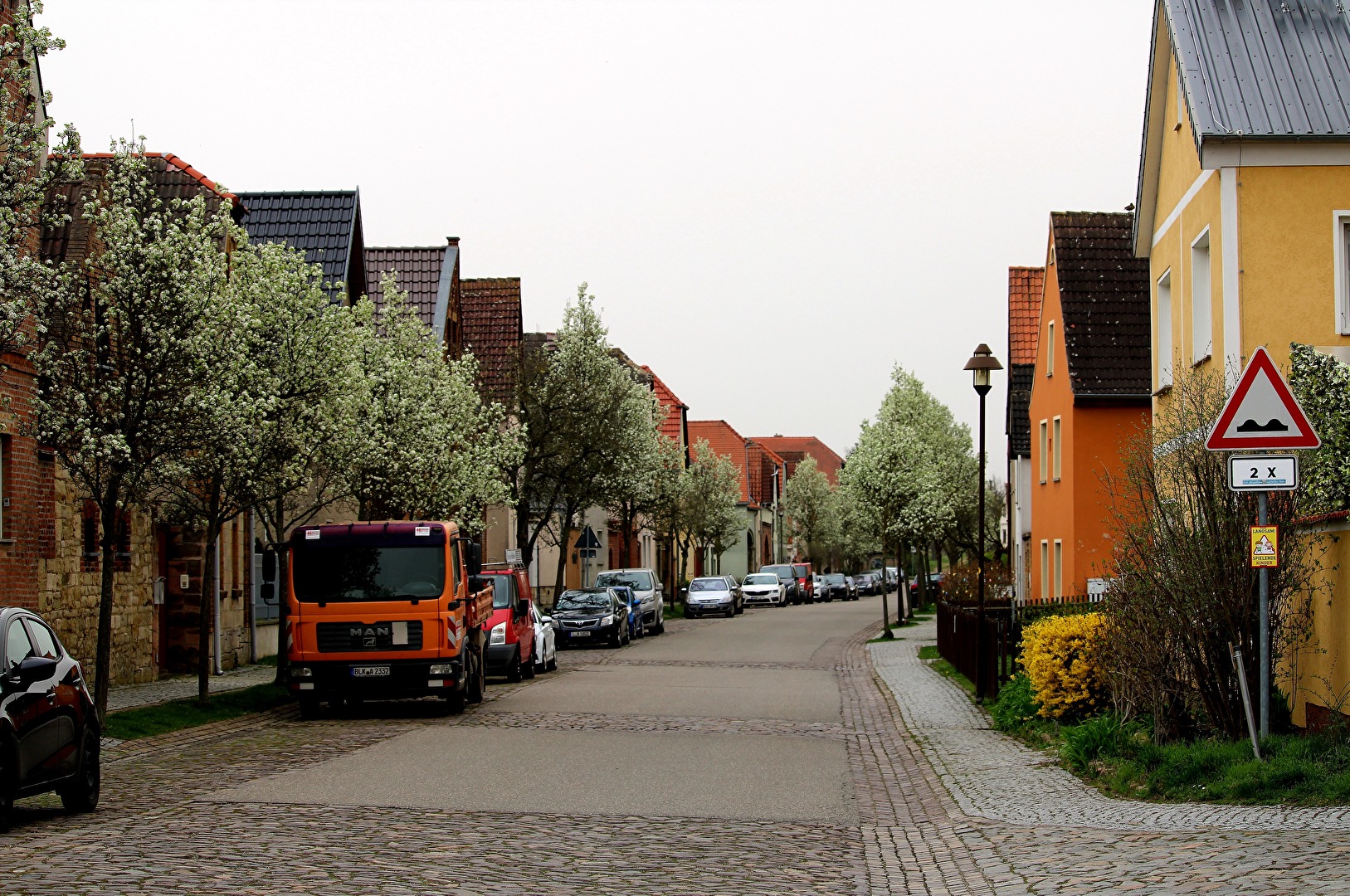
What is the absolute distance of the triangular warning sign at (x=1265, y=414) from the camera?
1091 cm

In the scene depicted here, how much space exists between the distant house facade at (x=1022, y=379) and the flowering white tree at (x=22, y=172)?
3528 centimetres

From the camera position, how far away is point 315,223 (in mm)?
37938

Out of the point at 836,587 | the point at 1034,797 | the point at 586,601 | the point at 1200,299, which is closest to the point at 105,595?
the point at 1034,797

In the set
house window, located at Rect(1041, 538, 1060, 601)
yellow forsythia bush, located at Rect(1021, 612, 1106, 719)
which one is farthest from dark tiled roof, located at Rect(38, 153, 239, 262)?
house window, located at Rect(1041, 538, 1060, 601)

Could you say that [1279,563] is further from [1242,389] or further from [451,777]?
[451,777]

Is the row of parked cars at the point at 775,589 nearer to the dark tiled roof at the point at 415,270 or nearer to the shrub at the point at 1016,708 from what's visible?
the dark tiled roof at the point at 415,270

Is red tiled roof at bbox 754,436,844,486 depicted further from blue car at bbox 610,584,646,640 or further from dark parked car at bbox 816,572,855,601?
blue car at bbox 610,584,646,640

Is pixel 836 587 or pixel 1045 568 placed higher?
pixel 1045 568

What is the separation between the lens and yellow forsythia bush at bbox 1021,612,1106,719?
15812 mm

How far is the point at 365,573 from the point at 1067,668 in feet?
29.4

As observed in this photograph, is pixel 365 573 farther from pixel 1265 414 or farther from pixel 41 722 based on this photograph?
pixel 1265 414

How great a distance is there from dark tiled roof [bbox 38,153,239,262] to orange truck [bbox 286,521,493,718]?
15.9 feet

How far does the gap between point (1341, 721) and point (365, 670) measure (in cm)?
1207

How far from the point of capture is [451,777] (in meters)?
13.6
